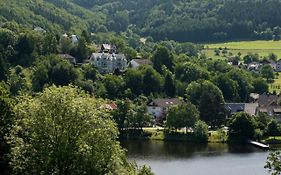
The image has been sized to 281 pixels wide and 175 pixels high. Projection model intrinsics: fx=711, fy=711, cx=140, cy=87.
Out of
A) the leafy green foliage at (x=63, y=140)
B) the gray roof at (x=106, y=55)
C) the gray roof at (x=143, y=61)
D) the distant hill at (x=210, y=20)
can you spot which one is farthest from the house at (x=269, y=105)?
the distant hill at (x=210, y=20)

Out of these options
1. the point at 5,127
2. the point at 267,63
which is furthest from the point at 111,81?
the point at 5,127

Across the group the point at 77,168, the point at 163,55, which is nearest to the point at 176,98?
the point at 163,55

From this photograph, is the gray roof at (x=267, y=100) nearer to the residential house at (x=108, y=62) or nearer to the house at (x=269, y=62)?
the residential house at (x=108, y=62)

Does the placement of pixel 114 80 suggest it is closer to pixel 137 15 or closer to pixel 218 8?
pixel 218 8

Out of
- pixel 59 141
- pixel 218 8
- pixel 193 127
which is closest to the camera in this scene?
pixel 59 141

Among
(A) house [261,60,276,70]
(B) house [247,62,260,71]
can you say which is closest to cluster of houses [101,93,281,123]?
(B) house [247,62,260,71]
